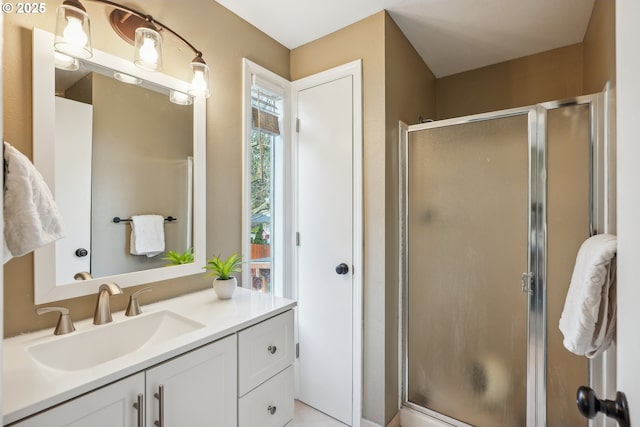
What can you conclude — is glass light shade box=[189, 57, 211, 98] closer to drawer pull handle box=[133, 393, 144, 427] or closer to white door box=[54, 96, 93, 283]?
white door box=[54, 96, 93, 283]

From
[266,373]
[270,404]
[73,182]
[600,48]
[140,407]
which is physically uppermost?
[600,48]

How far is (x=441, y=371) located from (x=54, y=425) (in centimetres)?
183

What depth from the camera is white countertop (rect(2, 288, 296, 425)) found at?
2.29 feet

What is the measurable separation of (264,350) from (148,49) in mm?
1323

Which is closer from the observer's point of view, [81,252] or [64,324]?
[64,324]

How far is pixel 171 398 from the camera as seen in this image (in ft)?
2.99

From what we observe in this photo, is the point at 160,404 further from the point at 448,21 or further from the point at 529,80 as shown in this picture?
the point at 529,80

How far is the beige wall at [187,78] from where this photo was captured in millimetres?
996

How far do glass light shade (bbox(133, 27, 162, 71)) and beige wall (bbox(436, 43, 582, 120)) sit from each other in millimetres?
2250

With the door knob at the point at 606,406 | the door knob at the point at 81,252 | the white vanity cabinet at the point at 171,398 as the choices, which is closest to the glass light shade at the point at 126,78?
the door knob at the point at 81,252

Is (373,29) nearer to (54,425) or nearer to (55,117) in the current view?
(55,117)

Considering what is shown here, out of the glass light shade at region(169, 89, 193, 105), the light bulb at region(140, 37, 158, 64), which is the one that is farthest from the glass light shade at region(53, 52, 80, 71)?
the glass light shade at region(169, 89, 193, 105)

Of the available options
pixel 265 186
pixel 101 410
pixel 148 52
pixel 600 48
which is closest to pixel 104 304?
pixel 101 410
